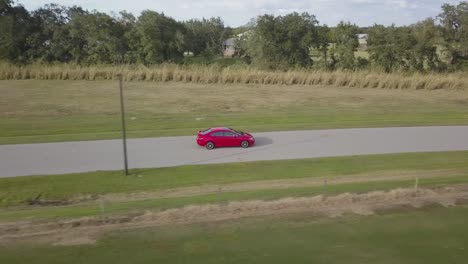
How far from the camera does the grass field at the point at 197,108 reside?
27.4m

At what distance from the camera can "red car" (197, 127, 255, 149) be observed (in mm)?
22750

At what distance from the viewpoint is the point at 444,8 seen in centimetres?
5194

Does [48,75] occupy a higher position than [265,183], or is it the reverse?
[48,75]

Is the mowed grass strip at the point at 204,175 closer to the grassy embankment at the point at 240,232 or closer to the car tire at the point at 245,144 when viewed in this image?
the grassy embankment at the point at 240,232

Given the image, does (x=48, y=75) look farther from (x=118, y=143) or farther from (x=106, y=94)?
(x=118, y=143)

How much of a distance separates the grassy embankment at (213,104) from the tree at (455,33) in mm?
6601

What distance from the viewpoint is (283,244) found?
11242 millimetres

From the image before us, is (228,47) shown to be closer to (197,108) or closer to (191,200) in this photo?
(197,108)

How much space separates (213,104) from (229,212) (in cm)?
2276

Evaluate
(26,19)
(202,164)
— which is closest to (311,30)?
(26,19)

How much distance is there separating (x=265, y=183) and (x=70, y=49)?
41935 mm

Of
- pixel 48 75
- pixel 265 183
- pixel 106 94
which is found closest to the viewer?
pixel 265 183

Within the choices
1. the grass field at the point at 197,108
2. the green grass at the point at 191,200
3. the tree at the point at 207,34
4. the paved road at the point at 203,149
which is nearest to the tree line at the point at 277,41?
the grass field at the point at 197,108

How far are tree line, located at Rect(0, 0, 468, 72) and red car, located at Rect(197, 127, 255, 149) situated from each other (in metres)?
29.5
